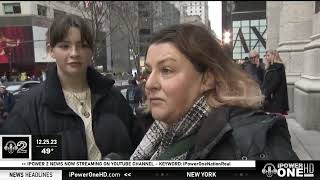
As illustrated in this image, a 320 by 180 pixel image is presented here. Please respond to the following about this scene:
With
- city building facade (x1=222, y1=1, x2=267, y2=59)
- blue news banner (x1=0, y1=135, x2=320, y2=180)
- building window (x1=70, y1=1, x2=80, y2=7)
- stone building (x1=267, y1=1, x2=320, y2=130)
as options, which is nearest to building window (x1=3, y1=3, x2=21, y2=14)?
building window (x1=70, y1=1, x2=80, y2=7)

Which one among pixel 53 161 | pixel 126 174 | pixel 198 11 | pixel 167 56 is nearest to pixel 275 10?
pixel 198 11

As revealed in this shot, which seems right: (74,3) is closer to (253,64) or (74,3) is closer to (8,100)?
(8,100)

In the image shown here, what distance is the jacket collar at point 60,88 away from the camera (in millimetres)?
1321

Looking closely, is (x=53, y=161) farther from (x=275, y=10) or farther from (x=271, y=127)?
(x=275, y=10)

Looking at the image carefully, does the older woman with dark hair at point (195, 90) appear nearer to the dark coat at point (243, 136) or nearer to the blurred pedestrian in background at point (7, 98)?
the dark coat at point (243, 136)

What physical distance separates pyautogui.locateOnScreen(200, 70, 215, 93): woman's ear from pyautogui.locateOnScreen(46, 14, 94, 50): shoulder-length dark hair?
41 cm

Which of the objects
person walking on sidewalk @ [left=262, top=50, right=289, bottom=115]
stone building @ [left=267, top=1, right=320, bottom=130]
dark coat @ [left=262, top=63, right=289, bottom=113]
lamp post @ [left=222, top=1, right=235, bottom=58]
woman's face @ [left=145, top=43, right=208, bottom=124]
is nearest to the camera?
woman's face @ [left=145, top=43, right=208, bottom=124]

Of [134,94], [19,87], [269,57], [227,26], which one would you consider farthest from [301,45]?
[19,87]

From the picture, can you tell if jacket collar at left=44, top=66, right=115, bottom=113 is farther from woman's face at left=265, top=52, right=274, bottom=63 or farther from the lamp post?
woman's face at left=265, top=52, right=274, bottom=63

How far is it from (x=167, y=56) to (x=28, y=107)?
19.9 inches

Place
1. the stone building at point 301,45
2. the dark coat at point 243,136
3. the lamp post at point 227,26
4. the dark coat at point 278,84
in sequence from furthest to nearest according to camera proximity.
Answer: the dark coat at point 278,84, the stone building at point 301,45, the lamp post at point 227,26, the dark coat at point 243,136

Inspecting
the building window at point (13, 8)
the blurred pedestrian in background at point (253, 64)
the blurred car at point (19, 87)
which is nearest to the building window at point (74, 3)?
the building window at point (13, 8)

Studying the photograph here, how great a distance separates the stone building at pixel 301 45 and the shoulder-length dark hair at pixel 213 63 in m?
0.35

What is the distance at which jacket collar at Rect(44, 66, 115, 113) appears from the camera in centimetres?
132
